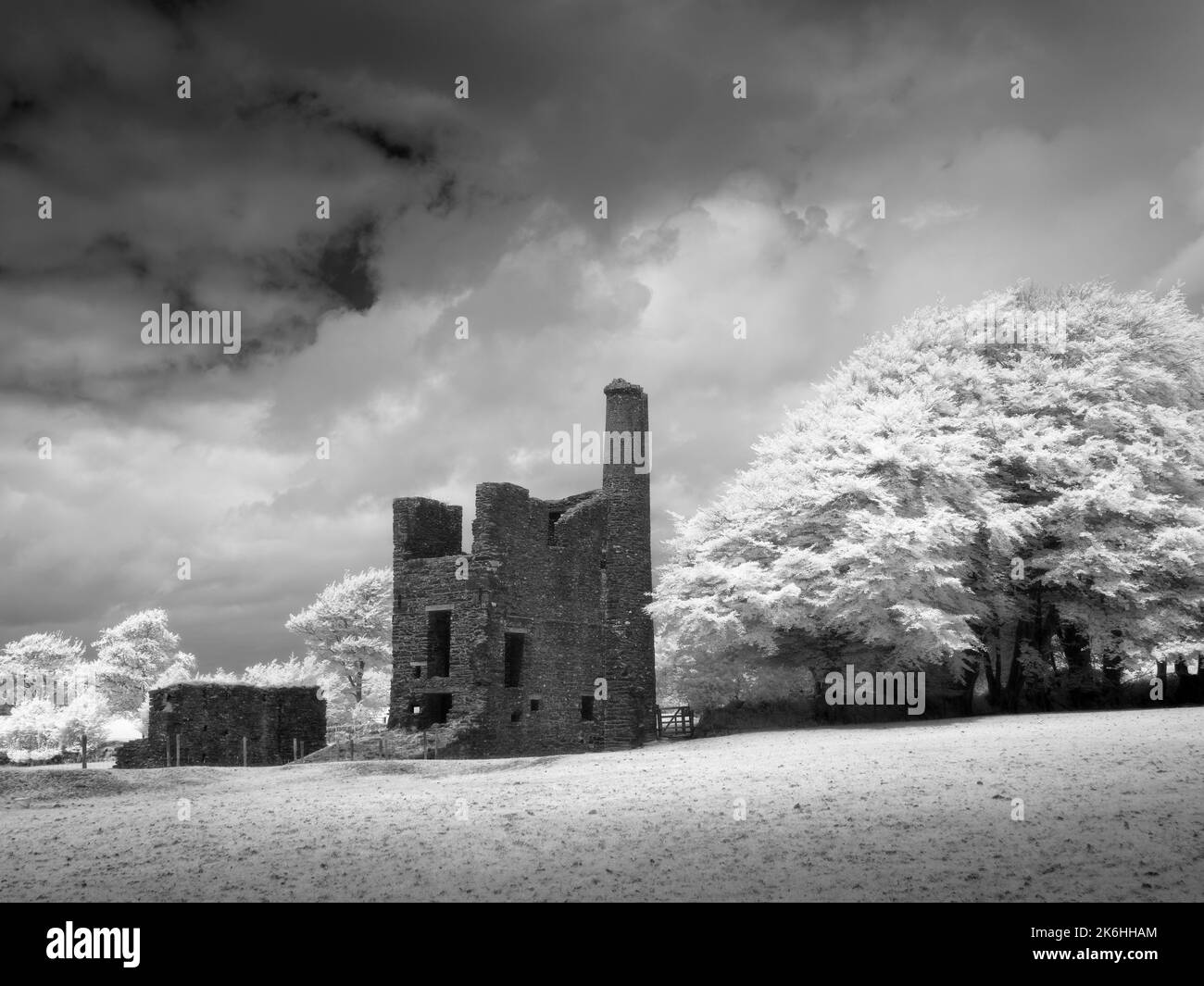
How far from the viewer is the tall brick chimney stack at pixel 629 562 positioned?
32.2 metres

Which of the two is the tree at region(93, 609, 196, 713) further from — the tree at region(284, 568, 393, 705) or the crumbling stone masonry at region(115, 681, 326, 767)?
the crumbling stone masonry at region(115, 681, 326, 767)

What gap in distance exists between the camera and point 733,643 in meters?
29.5

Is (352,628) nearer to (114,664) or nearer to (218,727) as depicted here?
(114,664)

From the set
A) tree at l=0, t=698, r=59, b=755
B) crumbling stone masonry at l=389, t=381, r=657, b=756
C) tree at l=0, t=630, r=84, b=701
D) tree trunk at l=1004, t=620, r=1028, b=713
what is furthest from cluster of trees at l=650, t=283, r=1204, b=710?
tree at l=0, t=630, r=84, b=701

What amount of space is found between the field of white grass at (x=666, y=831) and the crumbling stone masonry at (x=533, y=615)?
29.7 feet

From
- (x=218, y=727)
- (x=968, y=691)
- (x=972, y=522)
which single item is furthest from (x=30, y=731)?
(x=972, y=522)

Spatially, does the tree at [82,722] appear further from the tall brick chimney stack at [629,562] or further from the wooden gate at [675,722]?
the wooden gate at [675,722]

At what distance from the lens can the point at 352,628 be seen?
5484 cm

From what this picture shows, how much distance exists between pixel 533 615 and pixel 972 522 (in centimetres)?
1256

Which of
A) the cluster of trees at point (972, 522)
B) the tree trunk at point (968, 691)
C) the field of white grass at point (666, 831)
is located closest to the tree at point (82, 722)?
the field of white grass at point (666, 831)

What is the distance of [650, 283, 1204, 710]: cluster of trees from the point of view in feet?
89.8

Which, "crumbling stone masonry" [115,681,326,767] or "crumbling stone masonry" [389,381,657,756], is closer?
"crumbling stone masonry" [115,681,326,767]

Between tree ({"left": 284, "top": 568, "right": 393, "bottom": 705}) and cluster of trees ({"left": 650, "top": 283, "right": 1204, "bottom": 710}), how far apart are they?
26.0m
